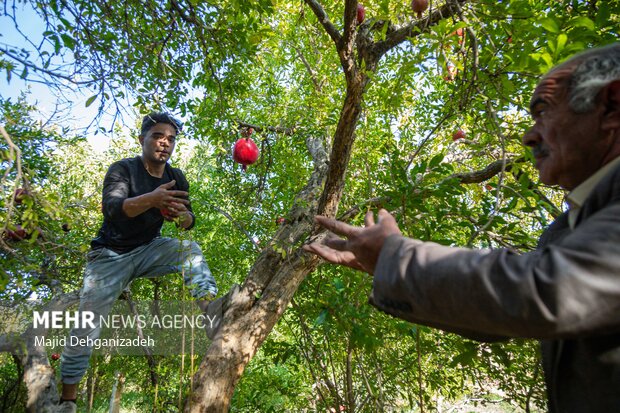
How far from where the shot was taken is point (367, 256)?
0.91 m

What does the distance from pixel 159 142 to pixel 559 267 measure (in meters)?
2.77

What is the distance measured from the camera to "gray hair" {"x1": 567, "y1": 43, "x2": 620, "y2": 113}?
2.81ft

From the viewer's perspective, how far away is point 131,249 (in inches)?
119

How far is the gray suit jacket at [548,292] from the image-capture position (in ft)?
2.10

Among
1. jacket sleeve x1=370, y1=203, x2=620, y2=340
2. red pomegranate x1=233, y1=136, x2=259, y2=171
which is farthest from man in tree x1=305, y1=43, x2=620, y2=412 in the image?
red pomegranate x1=233, y1=136, x2=259, y2=171

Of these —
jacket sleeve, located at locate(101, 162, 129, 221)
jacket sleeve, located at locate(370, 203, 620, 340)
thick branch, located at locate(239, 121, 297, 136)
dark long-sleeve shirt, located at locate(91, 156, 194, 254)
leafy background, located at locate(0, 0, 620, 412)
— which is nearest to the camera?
jacket sleeve, located at locate(370, 203, 620, 340)

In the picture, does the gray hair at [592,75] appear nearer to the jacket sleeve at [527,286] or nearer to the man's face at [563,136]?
the man's face at [563,136]

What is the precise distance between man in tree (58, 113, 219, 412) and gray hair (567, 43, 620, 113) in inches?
85.0

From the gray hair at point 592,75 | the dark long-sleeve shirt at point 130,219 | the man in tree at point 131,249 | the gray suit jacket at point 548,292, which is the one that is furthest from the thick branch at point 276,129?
the gray suit jacket at point 548,292

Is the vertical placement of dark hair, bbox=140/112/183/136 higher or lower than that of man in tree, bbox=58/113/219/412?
higher

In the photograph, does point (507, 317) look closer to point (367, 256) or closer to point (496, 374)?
point (367, 256)

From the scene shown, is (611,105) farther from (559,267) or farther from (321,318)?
(321,318)

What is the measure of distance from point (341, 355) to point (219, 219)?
17.0 feet

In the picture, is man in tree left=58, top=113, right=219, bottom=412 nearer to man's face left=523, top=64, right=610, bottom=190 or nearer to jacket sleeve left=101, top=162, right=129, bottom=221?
jacket sleeve left=101, top=162, right=129, bottom=221
